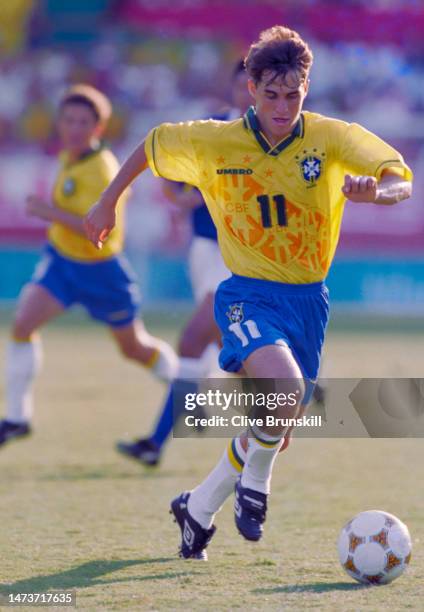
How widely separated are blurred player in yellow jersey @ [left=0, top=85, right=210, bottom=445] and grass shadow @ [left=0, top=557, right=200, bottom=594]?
9.40ft

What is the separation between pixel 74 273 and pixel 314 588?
3.77 metres

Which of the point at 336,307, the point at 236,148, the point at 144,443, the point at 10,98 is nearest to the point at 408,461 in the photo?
the point at 144,443

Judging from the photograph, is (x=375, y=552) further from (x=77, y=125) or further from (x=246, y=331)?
(x=77, y=125)

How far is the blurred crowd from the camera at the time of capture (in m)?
20.2

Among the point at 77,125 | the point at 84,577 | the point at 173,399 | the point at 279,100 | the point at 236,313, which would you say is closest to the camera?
the point at 84,577

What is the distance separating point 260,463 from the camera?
4527 mm

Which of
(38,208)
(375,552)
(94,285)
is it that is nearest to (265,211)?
(375,552)

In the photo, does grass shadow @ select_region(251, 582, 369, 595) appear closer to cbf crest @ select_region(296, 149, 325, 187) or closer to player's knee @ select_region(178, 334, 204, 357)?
cbf crest @ select_region(296, 149, 325, 187)

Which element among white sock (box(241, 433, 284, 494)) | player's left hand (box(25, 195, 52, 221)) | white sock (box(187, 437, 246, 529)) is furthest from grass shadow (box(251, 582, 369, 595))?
player's left hand (box(25, 195, 52, 221))

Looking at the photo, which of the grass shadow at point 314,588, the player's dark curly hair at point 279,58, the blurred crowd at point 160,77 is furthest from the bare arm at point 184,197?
the blurred crowd at point 160,77

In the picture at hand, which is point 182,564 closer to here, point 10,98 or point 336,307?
point 336,307

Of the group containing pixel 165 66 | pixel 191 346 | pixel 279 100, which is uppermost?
pixel 279 100

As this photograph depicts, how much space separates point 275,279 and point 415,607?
138 centimetres

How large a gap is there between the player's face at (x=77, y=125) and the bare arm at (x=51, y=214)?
54 cm
